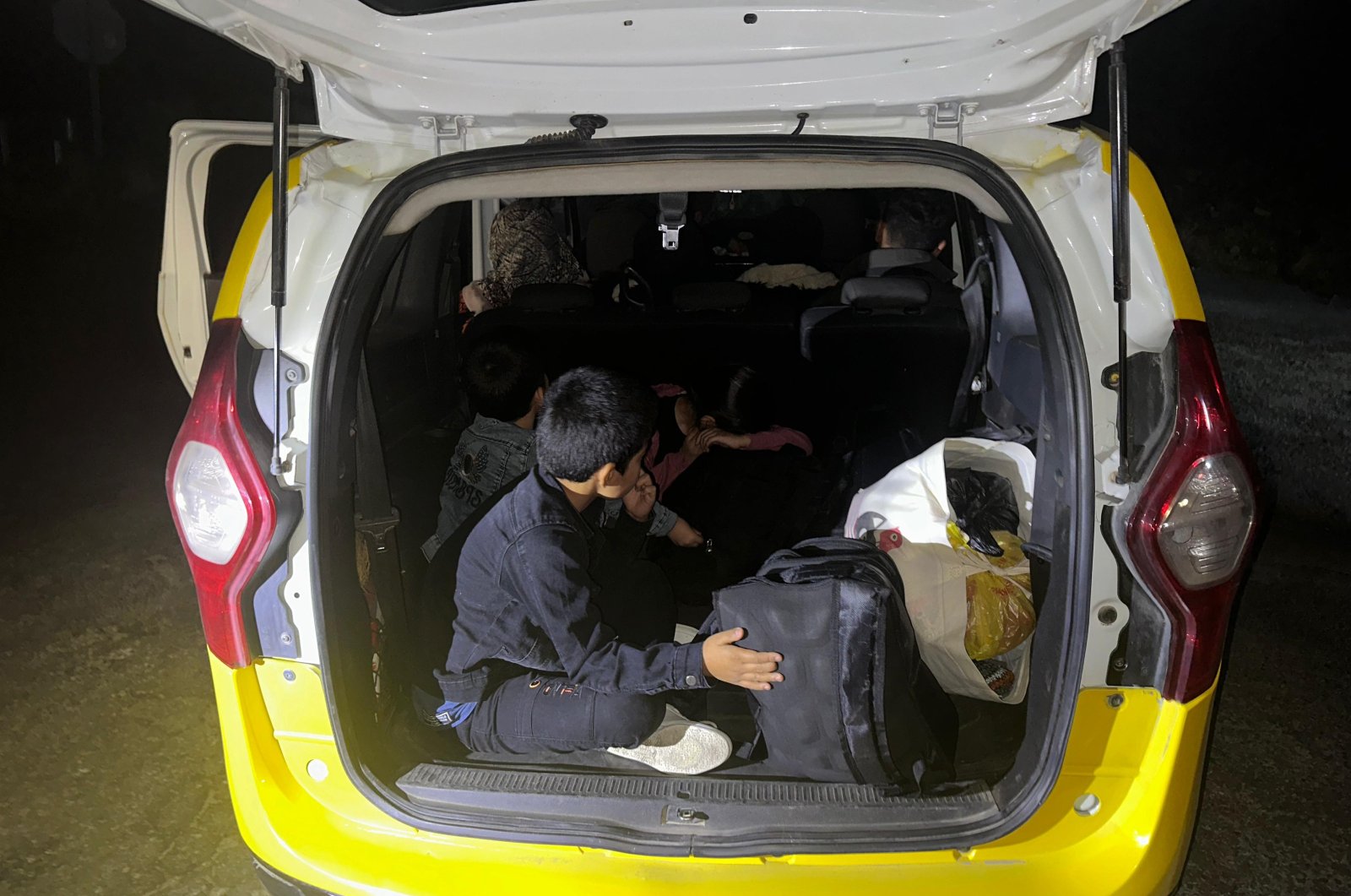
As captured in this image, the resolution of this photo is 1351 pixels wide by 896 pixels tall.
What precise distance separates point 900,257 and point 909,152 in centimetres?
218

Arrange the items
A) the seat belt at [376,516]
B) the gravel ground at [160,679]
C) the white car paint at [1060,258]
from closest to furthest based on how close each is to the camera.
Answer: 1. the white car paint at [1060,258]
2. the seat belt at [376,516]
3. the gravel ground at [160,679]

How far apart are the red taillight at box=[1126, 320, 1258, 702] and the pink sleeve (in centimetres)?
160

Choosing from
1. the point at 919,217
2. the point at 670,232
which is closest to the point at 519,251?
the point at 670,232

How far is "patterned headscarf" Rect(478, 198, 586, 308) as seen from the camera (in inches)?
142

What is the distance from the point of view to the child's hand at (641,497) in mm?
2357

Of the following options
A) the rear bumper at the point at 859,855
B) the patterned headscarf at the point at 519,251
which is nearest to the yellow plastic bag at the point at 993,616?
the rear bumper at the point at 859,855

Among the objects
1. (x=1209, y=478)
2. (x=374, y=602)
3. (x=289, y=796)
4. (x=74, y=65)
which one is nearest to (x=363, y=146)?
(x=374, y=602)

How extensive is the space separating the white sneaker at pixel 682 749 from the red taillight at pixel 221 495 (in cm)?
77

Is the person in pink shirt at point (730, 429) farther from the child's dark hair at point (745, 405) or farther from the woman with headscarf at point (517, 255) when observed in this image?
the woman with headscarf at point (517, 255)

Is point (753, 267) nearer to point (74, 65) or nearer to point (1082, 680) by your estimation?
point (1082, 680)

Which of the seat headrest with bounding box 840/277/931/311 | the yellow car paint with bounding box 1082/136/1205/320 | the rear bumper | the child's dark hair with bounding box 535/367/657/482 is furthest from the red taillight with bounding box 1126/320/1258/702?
the seat headrest with bounding box 840/277/931/311

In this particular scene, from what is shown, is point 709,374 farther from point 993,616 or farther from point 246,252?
point 246,252

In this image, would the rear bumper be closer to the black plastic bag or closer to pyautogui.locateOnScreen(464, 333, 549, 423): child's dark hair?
the black plastic bag

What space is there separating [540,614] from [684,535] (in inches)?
33.0
